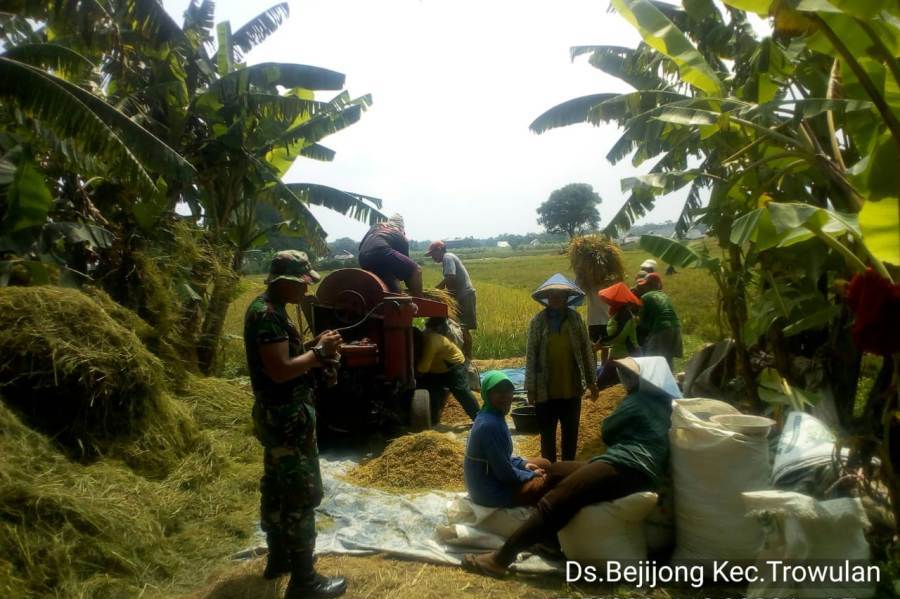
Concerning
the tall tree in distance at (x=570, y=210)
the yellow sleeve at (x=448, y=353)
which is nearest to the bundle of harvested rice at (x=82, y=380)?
the yellow sleeve at (x=448, y=353)

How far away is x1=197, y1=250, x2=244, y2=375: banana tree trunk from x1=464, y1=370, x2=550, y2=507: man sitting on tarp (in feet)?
16.8

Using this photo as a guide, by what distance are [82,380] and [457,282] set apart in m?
5.04

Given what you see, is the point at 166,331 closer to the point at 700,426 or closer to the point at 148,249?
the point at 148,249

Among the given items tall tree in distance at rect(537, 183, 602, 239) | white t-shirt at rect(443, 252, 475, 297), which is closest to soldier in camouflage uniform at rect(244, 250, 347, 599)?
white t-shirt at rect(443, 252, 475, 297)

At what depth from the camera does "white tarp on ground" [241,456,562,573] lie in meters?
3.43

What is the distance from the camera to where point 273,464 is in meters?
3.01

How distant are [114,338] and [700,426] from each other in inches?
154

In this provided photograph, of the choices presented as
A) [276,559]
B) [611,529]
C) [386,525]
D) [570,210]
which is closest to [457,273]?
[386,525]

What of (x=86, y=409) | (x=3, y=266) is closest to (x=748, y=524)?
(x=86, y=409)

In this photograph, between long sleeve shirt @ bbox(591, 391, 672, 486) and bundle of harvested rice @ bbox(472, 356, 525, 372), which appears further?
bundle of harvested rice @ bbox(472, 356, 525, 372)

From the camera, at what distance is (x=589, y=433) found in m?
5.27

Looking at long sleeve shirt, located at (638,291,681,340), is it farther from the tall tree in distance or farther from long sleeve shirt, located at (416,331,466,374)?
the tall tree in distance

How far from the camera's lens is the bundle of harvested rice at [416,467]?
174 inches

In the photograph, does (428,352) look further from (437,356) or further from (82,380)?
(82,380)
